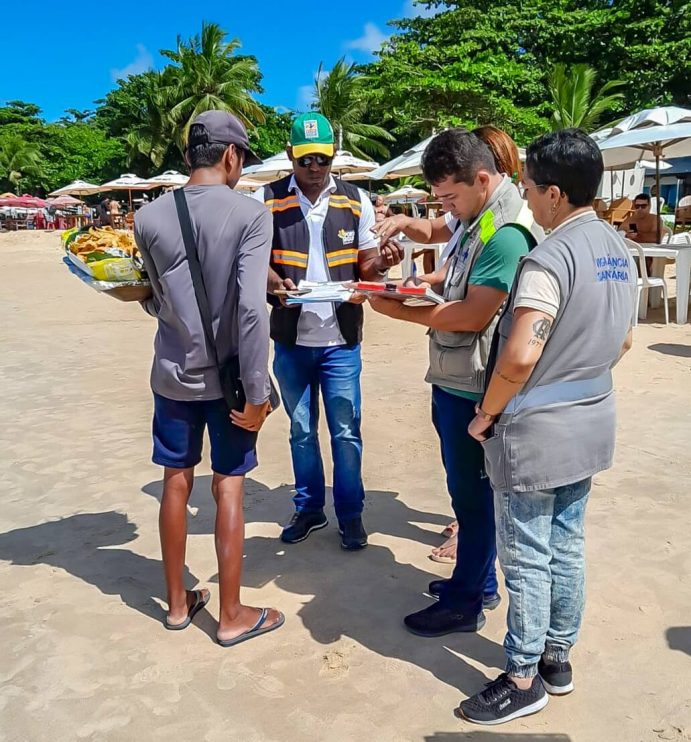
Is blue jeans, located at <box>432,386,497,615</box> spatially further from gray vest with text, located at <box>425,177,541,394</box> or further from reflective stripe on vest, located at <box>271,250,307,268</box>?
reflective stripe on vest, located at <box>271,250,307,268</box>

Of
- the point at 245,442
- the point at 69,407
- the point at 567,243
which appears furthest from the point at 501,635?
the point at 69,407

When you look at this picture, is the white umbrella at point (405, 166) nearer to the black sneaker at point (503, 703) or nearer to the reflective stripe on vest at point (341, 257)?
the reflective stripe on vest at point (341, 257)

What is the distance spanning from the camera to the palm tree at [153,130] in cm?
3947

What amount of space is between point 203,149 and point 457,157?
930 millimetres

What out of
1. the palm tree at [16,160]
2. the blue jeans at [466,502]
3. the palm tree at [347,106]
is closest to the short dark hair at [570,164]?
the blue jeans at [466,502]

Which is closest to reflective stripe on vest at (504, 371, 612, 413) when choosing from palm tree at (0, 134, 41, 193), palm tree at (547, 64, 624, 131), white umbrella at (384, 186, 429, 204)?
white umbrella at (384, 186, 429, 204)

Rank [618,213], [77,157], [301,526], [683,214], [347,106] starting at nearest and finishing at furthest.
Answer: [301,526], [618,213], [683,214], [347,106], [77,157]

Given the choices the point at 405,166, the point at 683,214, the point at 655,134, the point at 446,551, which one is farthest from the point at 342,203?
the point at 683,214

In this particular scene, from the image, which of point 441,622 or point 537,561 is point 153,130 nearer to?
point 441,622

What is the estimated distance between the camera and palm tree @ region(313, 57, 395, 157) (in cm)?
3469

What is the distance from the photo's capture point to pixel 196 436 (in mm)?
→ 2807

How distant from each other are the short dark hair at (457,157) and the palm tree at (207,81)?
37.9 meters

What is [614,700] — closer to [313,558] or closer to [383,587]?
[383,587]

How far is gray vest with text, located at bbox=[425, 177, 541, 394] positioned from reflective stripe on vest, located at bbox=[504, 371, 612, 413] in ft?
1.37
